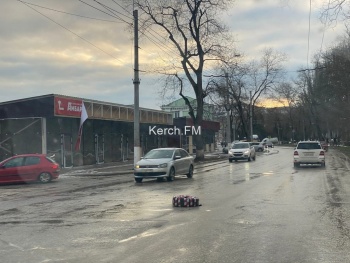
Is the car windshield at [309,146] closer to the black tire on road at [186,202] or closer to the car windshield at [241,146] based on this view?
the car windshield at [241,146]

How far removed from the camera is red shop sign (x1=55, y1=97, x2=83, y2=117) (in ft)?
97.6

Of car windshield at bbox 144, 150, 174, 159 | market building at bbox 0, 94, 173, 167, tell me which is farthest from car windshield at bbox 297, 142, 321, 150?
market building at bbox 0, 94, 173, 167

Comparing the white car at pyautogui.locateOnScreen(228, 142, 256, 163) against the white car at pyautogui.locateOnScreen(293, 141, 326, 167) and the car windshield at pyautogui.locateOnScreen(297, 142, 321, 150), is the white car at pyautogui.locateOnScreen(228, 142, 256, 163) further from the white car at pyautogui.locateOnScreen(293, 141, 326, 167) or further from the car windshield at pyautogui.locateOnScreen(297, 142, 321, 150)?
the white car at pyautogui.locateOnScreen(293, 141, 326, 167)

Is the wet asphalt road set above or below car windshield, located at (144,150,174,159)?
below

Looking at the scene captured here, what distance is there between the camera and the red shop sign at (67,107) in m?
29.8

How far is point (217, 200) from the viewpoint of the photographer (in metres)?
13.2

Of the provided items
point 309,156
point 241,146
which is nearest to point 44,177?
point 309,156

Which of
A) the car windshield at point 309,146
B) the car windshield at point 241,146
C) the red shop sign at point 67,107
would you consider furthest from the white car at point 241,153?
the red shop sign at point 67,107

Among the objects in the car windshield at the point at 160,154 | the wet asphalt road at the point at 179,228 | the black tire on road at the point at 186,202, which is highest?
the car windshield at the point at 160,154

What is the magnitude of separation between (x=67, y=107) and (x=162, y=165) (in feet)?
42.0

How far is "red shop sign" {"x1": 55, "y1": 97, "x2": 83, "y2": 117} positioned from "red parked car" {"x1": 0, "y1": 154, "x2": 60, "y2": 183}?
301 inches

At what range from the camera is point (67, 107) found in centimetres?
3081

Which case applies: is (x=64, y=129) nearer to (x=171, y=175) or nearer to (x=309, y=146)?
(x=171, y=175)

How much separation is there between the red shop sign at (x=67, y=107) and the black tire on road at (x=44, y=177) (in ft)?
25.9
